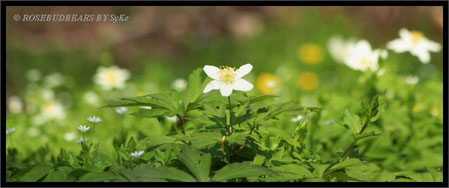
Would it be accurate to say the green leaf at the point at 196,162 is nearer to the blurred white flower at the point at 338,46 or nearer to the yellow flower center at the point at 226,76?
the yellow flower center at the point at 226,76

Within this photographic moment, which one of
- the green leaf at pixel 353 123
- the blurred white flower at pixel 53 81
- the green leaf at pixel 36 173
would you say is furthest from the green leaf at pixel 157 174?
the blurred white flower at pixel 53 81

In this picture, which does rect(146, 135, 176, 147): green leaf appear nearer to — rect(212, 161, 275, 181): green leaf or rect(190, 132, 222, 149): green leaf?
rect(190, 132, 222, 149): green leaf

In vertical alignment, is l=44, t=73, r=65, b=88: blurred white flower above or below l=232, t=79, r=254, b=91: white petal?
above

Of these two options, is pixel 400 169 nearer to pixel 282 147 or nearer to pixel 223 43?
pixel 282 147

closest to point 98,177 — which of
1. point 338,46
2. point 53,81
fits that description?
point 53,81

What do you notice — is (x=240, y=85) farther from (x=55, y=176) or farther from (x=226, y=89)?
(x=55, y=176)

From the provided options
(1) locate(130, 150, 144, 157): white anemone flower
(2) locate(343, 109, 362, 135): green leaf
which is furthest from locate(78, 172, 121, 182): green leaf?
(2) locate(343, 109, 362, 135): green leaf
